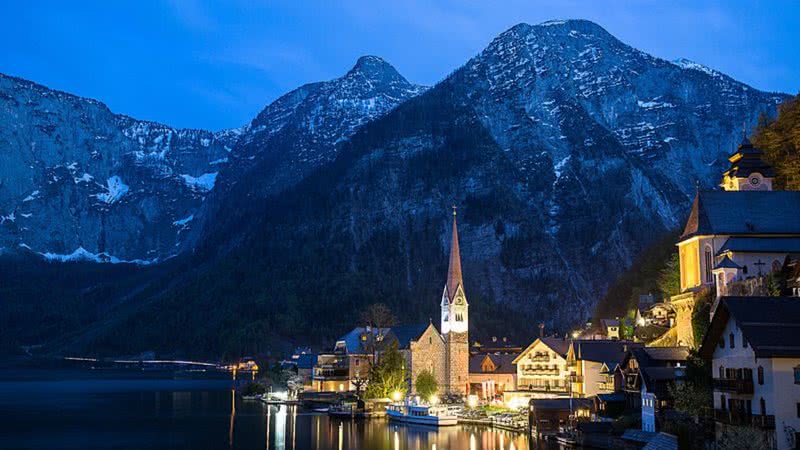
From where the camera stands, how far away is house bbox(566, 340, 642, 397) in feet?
287

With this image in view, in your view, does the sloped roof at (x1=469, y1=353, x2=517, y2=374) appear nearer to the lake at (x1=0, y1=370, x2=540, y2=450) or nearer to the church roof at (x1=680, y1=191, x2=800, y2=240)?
the lake at (x1=0, y1=370, x2=540, y2=450)

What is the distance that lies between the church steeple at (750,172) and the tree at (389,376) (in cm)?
4729

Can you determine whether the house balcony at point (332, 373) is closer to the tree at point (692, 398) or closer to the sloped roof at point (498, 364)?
the sloped roof at point (498, 364)

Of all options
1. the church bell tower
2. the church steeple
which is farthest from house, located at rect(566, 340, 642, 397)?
the church bell tower

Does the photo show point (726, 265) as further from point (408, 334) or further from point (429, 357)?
point (408, 334)

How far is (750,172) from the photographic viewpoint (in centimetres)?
9206

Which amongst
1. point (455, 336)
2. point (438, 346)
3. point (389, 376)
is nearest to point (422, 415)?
point (389, 376)

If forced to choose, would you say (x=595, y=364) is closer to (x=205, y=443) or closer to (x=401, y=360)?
(x=401, y=360)

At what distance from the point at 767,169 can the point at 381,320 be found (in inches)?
3893

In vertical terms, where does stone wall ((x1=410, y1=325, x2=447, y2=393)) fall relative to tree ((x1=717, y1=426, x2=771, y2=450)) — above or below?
above

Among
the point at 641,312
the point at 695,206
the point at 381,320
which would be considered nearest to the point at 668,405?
the point at 695,206

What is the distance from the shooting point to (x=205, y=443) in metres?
84.9

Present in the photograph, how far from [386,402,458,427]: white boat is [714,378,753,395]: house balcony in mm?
49967

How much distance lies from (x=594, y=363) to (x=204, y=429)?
4323cm
